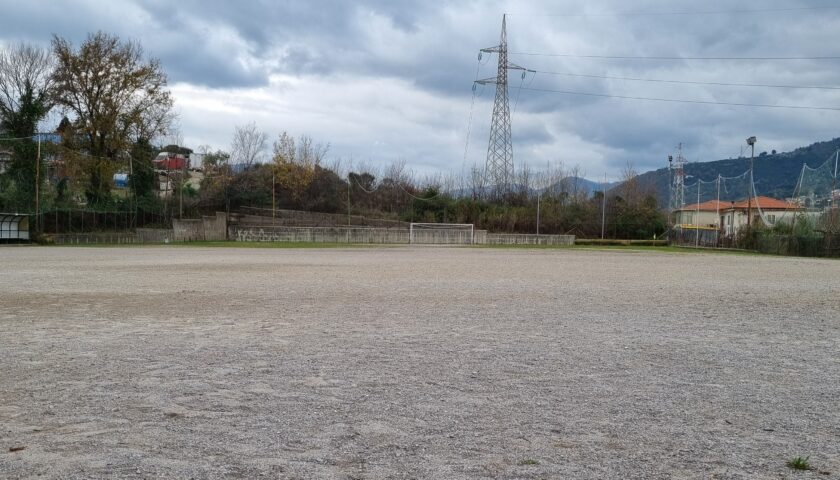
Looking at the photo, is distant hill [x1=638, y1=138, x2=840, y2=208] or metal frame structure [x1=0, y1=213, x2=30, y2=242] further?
distant hill [x1=638, y1=138, x2=840, y2=208]

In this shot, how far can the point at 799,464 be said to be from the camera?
3262mm

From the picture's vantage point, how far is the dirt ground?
130 inches

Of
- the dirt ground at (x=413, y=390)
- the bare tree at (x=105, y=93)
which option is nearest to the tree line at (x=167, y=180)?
the bare tree at (x=105, y=93)

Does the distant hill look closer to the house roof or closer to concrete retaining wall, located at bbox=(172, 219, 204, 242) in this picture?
the house roof

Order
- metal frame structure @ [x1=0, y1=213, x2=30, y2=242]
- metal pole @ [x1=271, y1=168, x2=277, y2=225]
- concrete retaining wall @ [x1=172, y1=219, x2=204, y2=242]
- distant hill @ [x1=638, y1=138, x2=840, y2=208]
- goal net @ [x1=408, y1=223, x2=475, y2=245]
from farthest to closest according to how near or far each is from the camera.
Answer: distant hill @ [x1=638, y1=138, x2=840, y2=208]
metal pole @ [x1=271, y1=168, x2=277, y2=225]
goal net @ [x1=408, y1=223, x2=475, y2=245]
concrete retaining wall @ [x1=172, y1=219, x2=204, y2=242]
metal frame structure @ [x1=0, y1=213, x2=30, y2=242]

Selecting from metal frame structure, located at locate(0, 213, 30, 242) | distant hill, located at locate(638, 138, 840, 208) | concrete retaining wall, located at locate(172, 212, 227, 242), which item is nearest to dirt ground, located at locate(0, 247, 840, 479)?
metal frame structure, located at locate(0, 213, 30, 242)

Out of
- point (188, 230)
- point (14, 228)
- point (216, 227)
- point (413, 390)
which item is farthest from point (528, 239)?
point (413, 390)

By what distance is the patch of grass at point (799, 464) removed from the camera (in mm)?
3250

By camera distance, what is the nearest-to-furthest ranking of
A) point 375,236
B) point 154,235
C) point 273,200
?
1. point 154,235
2. point 375,236
3. point 273,200

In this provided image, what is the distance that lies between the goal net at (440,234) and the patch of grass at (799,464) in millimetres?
45881

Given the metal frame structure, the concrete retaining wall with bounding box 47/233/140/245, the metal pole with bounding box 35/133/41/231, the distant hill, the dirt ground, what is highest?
the distant hill

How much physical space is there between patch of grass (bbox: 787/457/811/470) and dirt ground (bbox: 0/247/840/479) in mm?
39

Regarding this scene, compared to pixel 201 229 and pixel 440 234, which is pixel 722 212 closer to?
pixel 440 234

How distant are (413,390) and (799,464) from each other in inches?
96.8
